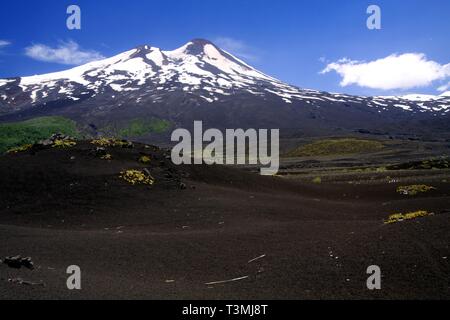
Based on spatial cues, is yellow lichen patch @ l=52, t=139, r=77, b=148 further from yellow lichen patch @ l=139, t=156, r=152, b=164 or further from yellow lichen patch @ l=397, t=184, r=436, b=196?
yellow lichen patch @ l=397, t=184, r=436, b=196

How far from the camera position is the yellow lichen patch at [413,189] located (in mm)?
25639

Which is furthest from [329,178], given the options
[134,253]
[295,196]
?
[134,253]

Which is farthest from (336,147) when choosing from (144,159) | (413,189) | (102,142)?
(144,159)

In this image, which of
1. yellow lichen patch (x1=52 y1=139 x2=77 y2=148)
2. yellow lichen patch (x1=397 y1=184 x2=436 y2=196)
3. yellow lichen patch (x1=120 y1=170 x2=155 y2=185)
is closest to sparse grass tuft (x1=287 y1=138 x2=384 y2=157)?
yellow lichen patch (x1=397 y1=184 x2=436 y2=196)

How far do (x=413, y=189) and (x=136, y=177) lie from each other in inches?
602

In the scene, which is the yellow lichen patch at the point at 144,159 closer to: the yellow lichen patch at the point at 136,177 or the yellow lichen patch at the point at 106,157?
the yellow lichen patch at the point at 106,157

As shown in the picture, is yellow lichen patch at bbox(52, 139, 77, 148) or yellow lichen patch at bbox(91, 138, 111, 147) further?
yellow lichen patch at bbox(91, 138, 111, 147)

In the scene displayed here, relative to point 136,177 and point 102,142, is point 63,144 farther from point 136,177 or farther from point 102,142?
point 136,177

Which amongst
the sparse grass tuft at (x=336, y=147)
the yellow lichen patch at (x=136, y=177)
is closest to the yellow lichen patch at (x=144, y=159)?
the yellow lichen patch at (x=136, y=177)

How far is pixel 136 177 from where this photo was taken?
23.4 metres

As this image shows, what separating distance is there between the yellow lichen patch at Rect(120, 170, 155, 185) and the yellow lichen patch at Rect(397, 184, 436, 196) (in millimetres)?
13902

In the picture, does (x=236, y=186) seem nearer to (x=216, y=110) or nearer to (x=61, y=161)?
(x=61, y=161)

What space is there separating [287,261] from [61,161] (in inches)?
668

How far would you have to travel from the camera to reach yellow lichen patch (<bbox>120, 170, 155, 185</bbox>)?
23094mm
